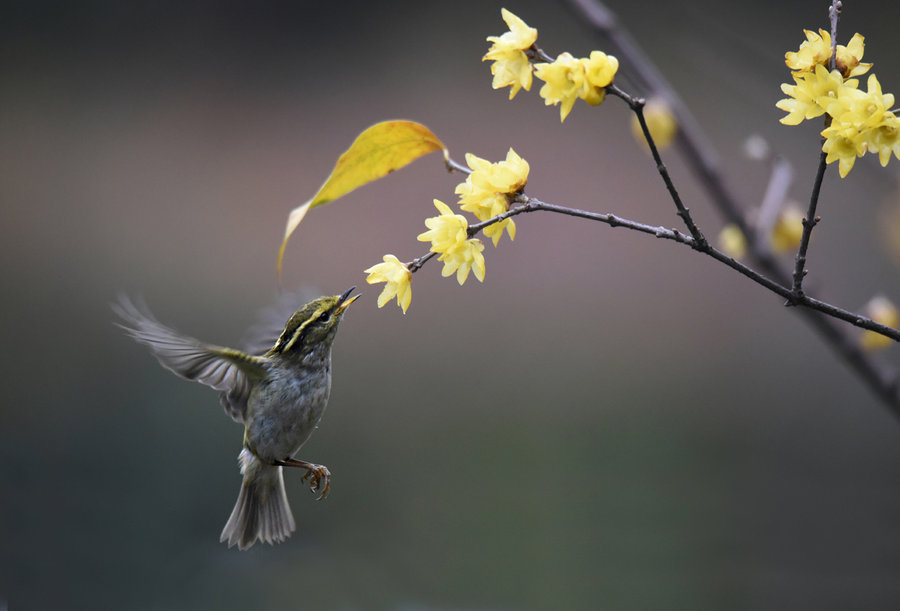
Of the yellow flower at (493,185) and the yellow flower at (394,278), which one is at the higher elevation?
the yellow flower at (493,185)

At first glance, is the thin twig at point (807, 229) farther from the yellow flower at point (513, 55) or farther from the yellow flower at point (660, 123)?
the yellow flower at point (660, 123)

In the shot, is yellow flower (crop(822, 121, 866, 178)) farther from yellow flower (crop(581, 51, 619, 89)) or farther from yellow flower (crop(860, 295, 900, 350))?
yellow flower (crop(860, 295, 900, 350))

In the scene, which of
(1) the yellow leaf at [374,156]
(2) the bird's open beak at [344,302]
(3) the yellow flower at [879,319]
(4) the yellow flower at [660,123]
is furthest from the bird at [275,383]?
(3) the yellow flower at [879,319]

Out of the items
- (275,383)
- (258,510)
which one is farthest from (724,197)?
(258,510)

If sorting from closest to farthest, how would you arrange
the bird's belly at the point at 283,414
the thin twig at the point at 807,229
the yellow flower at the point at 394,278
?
the thin twig at the point at 807,229 → the yellow flower at the point at 394,278 → the bird's belly at the point at 283,414

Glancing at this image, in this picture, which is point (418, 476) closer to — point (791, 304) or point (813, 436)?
point (813, 436)

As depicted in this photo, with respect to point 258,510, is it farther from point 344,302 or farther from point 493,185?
point 493,185

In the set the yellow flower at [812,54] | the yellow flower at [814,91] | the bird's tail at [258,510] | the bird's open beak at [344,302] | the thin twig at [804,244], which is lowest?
the bird's tail at [258,510]
